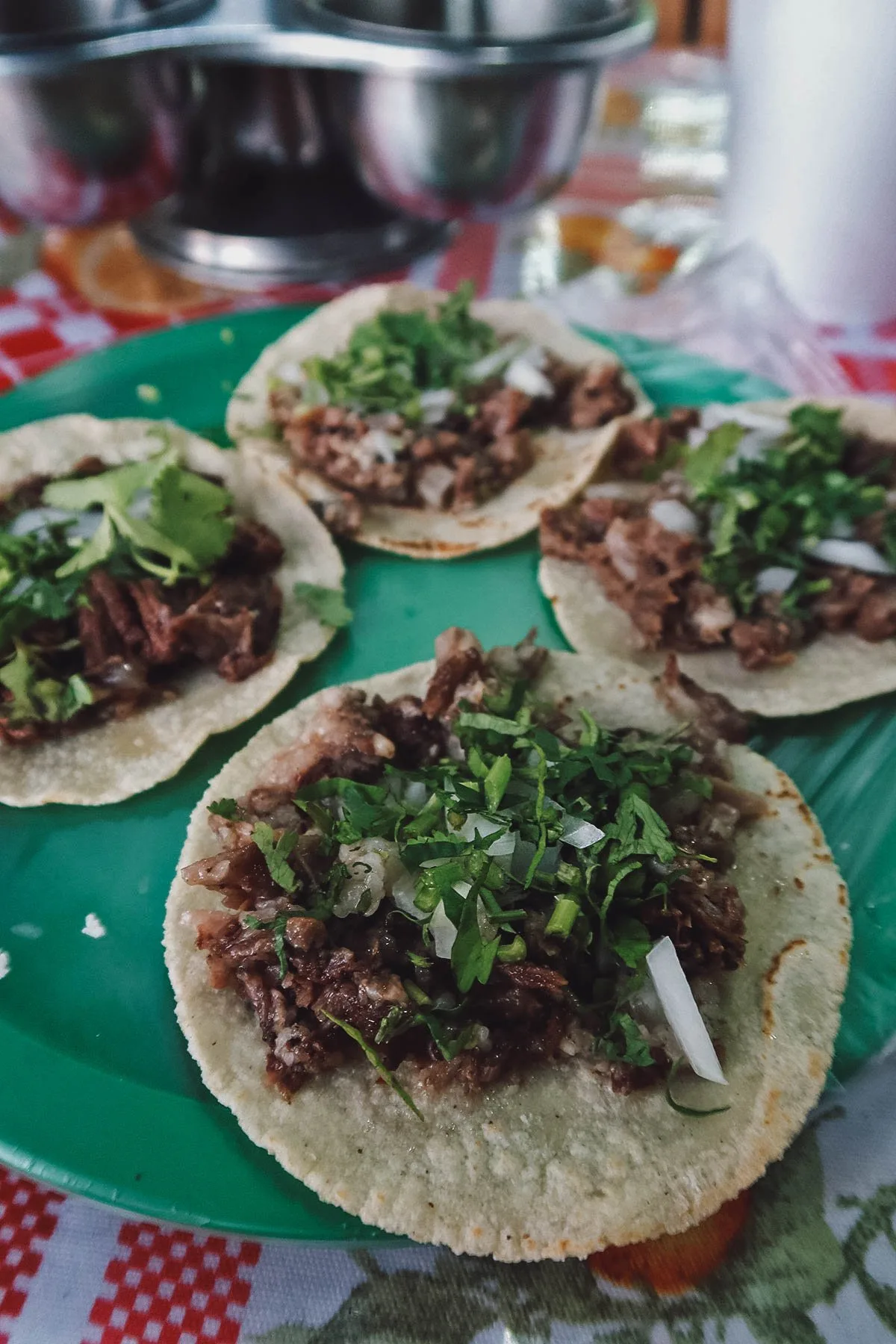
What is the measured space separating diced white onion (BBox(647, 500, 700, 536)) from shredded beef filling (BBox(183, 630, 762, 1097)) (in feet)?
3.44

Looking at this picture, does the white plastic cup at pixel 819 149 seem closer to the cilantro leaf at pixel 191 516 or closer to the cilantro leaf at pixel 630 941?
the cilantro leaf at pixel 191 516

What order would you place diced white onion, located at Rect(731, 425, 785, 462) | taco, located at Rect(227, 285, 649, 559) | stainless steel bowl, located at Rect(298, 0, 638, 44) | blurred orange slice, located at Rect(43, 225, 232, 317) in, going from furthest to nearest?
blurred orange slice, located at Rect(43, 225, 232, 317)
stainless steel bowl, located at Rect(298, 0, 638, 44)
taco, located at Rect(227, 285, 649, 559)
diced white onion, located at Rect(731, 425, 785, 462)

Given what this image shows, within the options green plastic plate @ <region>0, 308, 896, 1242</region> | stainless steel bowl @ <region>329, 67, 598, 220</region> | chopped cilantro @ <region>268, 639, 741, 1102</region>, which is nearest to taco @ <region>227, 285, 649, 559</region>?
green plastic plate @ <region>0, 308, 896, 1242</region>

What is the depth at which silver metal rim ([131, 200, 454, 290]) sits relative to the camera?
4.67 metres

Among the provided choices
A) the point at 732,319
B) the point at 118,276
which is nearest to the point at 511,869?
the point at 732,319

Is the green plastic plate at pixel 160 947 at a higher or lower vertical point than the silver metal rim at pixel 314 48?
lower

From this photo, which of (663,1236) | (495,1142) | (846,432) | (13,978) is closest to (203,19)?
(846,432)

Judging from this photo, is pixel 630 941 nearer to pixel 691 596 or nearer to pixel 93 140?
pixel 691 596

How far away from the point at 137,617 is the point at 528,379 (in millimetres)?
1694

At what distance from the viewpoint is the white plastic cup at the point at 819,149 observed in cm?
360

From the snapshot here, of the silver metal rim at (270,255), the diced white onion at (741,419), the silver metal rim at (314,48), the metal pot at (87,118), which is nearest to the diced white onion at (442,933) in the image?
the diced white onion at (741,419)

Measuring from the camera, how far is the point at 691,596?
9.45 ft

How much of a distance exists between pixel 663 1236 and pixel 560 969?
0.51 meters

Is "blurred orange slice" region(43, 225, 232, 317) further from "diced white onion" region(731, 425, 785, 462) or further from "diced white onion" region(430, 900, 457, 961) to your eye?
"diced white onion" region(430, 900, 457, 961)
